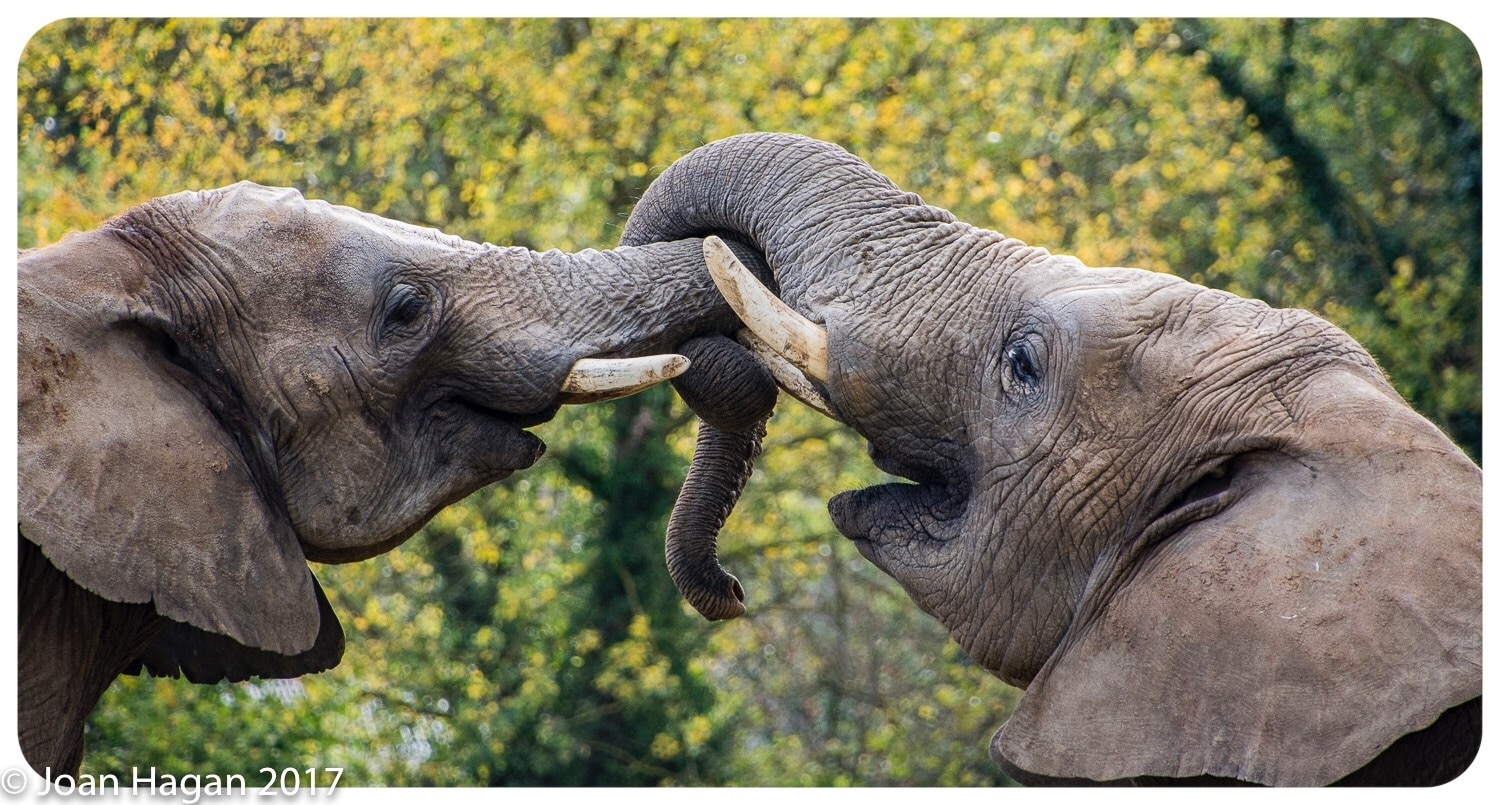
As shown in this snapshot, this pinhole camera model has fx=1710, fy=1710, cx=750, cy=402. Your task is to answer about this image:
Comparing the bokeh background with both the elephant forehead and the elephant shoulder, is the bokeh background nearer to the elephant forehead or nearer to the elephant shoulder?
the elephant forehead

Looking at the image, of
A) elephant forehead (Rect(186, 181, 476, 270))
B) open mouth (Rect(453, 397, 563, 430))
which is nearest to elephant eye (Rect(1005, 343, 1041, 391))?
open mouth (Rect(453, 397, 563, 430))

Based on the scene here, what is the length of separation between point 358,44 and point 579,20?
1728 mm

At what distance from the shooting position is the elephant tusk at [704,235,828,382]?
4555mm

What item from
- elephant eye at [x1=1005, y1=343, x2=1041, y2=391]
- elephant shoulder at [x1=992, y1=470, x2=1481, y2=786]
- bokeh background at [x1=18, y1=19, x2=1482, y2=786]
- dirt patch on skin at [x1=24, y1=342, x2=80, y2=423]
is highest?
dirt patch on skin at [x1=24, y1=342, x2=80, y2=423]

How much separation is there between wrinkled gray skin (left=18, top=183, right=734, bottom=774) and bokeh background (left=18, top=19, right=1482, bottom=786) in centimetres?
648

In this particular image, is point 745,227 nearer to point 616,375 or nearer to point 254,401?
point 616,375

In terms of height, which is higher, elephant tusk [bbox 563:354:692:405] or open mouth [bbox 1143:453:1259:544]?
elephant tusk [bbox 563:354:692:405]

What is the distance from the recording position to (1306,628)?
3736 millimetres

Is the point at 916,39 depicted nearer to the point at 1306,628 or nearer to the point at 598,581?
the point at 598,581

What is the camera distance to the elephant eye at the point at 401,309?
4.39 meters

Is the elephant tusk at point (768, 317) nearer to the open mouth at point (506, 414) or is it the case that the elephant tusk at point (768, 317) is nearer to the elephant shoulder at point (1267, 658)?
the open mouth at point (506, 414)

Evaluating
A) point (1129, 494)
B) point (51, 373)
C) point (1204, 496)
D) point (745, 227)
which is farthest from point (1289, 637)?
point (51, 373)

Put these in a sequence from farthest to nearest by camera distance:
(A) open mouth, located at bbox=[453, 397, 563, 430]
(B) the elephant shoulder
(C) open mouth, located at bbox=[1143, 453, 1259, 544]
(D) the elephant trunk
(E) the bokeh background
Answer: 1. (E) the bokeh background
2. (D) the elephant trunk
3. (A) open mouth, located at bbox=[453, 397, 563, 430]
4. (C) open mouth, located at bbox=[1143, 453, 1259, 544]
5. (B) the elephant shoulder

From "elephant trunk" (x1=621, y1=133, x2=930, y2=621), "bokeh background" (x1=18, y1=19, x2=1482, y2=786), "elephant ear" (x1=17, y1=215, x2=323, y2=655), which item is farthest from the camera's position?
"bokeh background" (x1=18, y1=19, x2=1482, y2=786)
